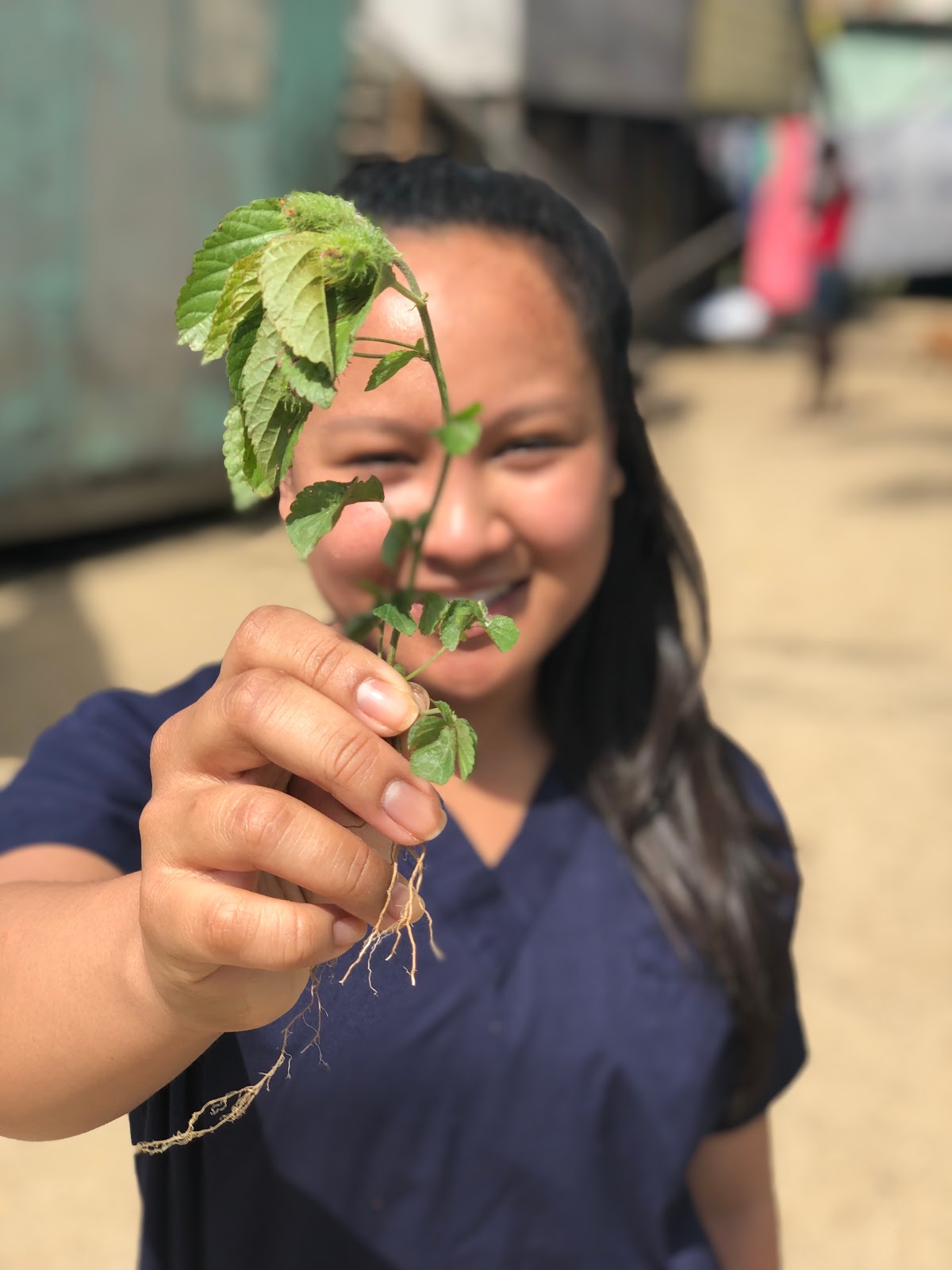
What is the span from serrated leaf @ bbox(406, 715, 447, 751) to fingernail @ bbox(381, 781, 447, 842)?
2cm

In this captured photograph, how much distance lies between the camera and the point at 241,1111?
0.81 metres

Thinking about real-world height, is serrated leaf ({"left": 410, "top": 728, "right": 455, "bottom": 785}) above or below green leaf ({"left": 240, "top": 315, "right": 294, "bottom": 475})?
below

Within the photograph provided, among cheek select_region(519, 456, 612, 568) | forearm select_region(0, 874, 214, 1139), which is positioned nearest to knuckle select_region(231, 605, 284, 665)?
forearm select_region(0, 874, 214, 1139)

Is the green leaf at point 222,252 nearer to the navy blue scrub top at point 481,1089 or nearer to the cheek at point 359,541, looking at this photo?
the cheek at point 359,541

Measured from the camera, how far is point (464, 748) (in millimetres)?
664

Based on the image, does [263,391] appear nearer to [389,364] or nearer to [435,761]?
[389,364]

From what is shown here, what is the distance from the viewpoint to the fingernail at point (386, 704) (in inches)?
25.3

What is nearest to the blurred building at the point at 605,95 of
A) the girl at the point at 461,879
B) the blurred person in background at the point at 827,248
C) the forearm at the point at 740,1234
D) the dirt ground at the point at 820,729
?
the blurred person in background at the point at 827,248

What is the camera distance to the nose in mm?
1109

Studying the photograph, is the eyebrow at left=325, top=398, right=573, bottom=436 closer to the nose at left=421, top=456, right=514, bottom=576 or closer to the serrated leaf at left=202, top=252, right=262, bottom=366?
the nose at left=421, top=456, right=514, bottom=576

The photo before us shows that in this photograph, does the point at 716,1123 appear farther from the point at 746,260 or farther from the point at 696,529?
the point at 746,260

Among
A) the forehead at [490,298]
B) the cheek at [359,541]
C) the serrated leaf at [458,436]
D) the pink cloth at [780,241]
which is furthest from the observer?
the pink cloth at [780,241]

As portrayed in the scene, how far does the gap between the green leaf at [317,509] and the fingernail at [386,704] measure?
0.24 ft

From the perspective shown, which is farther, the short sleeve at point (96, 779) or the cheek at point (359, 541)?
the short sleeve at point (96, 779)
